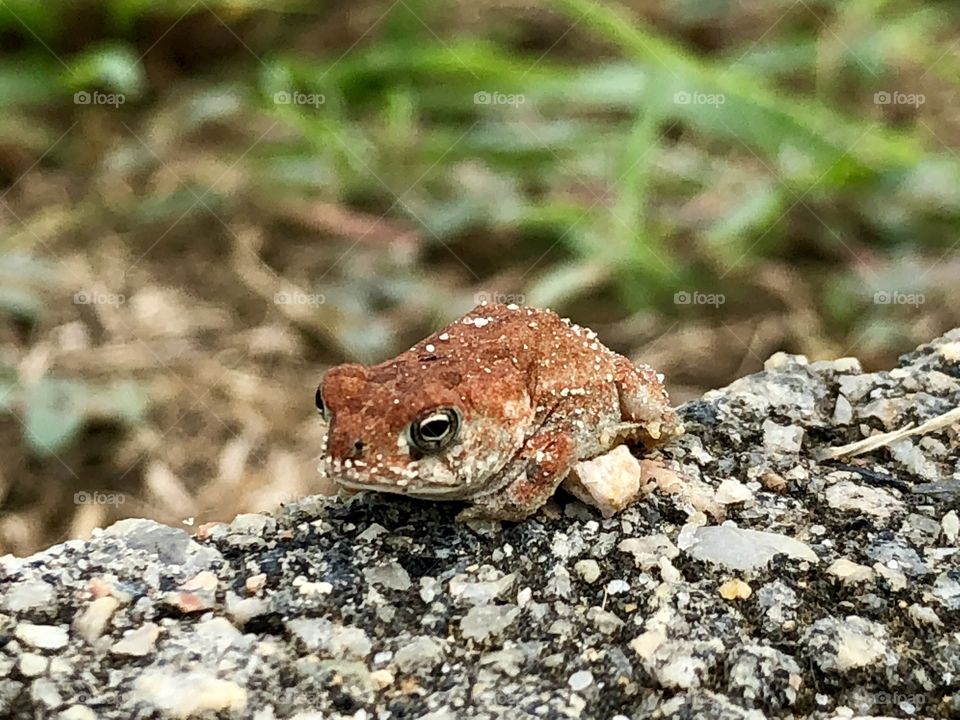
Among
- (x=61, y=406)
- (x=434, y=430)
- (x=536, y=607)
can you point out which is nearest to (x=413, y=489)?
(x=434, y=430)

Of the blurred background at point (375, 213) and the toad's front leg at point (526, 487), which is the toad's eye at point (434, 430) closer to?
the toad's front leg at point (526, 487)

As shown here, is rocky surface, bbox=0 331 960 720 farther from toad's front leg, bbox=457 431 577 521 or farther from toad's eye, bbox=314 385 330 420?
toad's eye, bbox=314 385 330 420

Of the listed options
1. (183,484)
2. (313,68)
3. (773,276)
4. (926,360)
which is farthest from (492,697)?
(313,68)

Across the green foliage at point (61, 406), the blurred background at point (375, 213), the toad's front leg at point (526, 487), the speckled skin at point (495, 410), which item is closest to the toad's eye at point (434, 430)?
the speckled skin at point (495, 410)

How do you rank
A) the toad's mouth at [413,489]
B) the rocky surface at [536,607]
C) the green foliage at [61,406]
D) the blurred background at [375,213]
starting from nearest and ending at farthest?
the rocky surface at [536,607] < the toad's mouth at [413,489] < the green foliage at [61,406] < the blurred background at [375,213]

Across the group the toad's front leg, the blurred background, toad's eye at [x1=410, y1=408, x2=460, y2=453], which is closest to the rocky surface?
the toad's front leg

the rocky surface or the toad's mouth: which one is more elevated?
the toad's mouth

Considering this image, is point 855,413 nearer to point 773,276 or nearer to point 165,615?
point 165,615
